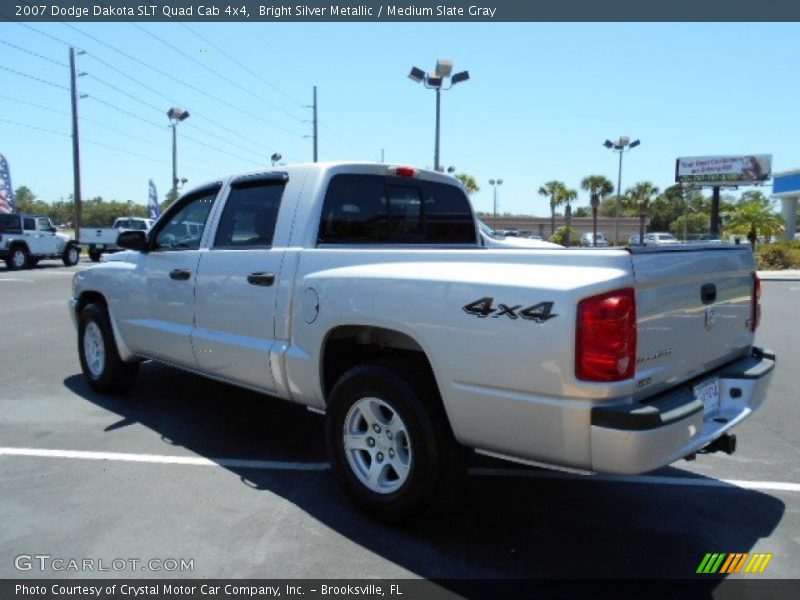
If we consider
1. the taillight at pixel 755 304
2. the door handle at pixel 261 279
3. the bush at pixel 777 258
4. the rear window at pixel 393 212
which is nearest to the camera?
the taillight at pixel 755 304

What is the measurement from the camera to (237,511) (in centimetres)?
358

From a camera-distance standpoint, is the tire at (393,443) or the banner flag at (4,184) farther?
the banner flag at (4,184)

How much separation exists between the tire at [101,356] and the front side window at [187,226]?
1.06 metres

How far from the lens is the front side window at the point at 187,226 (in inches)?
192

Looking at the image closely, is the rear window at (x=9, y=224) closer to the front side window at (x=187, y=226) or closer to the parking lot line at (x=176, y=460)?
the front side window at (x=187, y=226)

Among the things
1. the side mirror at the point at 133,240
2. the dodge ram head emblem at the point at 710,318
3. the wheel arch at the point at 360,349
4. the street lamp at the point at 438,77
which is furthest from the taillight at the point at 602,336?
the street lamp at the point at 438,77

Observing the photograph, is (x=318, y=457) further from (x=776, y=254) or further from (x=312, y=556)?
(x=776, y=254)

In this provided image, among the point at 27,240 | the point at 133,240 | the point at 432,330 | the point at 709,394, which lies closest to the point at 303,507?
the point at 432,330

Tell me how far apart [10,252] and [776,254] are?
32966 mm

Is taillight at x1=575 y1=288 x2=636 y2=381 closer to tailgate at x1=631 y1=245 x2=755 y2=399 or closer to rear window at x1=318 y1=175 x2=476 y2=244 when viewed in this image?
tailgate at x1=631 y1=245 x2=755 y2=399

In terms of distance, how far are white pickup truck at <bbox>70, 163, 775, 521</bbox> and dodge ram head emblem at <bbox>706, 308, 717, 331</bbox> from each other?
0.01 m

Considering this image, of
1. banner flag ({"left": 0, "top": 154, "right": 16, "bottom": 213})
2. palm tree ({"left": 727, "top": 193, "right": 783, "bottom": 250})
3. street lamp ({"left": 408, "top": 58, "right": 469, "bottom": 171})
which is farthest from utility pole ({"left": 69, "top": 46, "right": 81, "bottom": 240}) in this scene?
palm tree ({"left": 727, "top": 193, "right": 783, "bottom": 250})

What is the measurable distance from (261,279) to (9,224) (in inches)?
900

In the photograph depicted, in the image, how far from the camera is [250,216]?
448 centimetres
